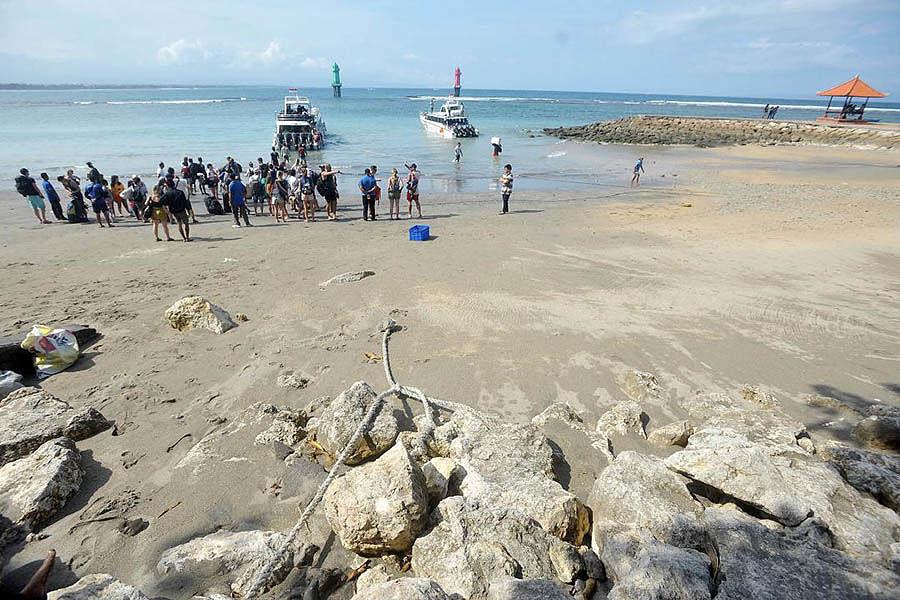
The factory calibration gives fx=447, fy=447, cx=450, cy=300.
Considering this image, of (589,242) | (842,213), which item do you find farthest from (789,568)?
(842,213)

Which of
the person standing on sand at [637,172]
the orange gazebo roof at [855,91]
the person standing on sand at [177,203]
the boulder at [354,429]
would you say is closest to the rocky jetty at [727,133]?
the orange gazebo roof at [855,91]

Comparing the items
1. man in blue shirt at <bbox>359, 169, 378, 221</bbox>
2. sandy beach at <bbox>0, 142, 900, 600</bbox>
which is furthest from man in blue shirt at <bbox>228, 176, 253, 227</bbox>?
man in blue shirt at <bbox>359, 169, 378, 221</bbox>

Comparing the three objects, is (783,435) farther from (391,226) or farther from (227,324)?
(391,226)

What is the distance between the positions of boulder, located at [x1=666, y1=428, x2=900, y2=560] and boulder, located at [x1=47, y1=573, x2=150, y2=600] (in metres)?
3.81

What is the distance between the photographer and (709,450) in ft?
11.8

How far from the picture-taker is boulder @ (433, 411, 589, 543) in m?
3.15

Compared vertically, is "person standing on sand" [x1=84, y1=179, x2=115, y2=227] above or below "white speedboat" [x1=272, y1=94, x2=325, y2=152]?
below

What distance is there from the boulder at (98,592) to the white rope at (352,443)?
25.4 inches

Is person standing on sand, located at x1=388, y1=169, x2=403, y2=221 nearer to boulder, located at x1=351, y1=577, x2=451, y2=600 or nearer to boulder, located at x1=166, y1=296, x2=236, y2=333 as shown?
boulder, located at x1=166, y1=296, x2=236, y2=333

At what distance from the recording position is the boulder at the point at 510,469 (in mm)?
3146

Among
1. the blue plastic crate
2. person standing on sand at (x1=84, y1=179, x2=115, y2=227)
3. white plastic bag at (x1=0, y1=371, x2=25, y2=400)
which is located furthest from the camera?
person standing on sand at (x1=84, y1=179, x2=115, y2=227)

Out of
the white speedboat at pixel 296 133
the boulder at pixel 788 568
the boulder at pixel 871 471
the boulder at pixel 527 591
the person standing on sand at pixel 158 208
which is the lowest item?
the boulder at pixel 871 471

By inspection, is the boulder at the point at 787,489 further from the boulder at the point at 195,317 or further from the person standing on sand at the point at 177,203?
the person standing on sand at the point at 177,203

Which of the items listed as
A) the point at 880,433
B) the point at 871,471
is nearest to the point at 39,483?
the point at 871,471
